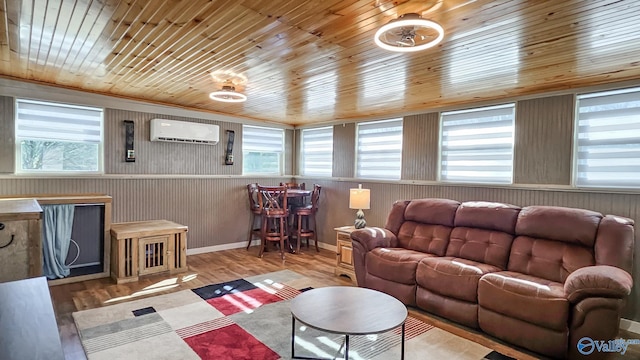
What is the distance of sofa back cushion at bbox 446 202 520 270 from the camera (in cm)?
333

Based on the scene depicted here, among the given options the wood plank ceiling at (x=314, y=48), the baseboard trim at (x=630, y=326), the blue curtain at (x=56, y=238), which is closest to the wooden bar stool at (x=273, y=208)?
the wood plank ceiling at (x=314, y=48)

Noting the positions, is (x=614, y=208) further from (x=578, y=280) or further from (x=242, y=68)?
(x=242, y=68)

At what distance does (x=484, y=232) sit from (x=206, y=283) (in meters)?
3.09

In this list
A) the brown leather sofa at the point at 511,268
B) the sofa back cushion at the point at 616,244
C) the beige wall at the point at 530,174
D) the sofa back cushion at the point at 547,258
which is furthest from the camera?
the beige wall at the point at 530,174

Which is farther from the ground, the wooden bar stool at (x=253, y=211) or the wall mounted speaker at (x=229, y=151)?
the wall mounted speaker at (x=229, y=151)

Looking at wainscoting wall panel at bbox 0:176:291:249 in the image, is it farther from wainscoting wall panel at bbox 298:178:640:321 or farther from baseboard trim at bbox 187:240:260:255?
wainscoting wall panel at bbox 298:178:640:321

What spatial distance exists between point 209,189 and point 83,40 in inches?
126

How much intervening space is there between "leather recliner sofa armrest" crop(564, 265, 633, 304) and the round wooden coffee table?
1.19 metres

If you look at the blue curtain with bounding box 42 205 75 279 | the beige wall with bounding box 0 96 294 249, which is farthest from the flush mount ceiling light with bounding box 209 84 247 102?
the blue curtain with bounding box 42 205 75 279

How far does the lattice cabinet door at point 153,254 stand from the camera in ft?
13.4

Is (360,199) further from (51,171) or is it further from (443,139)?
(51,171)

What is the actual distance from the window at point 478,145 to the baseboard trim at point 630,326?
160cm

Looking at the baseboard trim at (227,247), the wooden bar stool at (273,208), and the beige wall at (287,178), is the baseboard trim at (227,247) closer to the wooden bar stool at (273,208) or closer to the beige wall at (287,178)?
the beige wall at (287,178)

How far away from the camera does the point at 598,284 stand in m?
2.31
